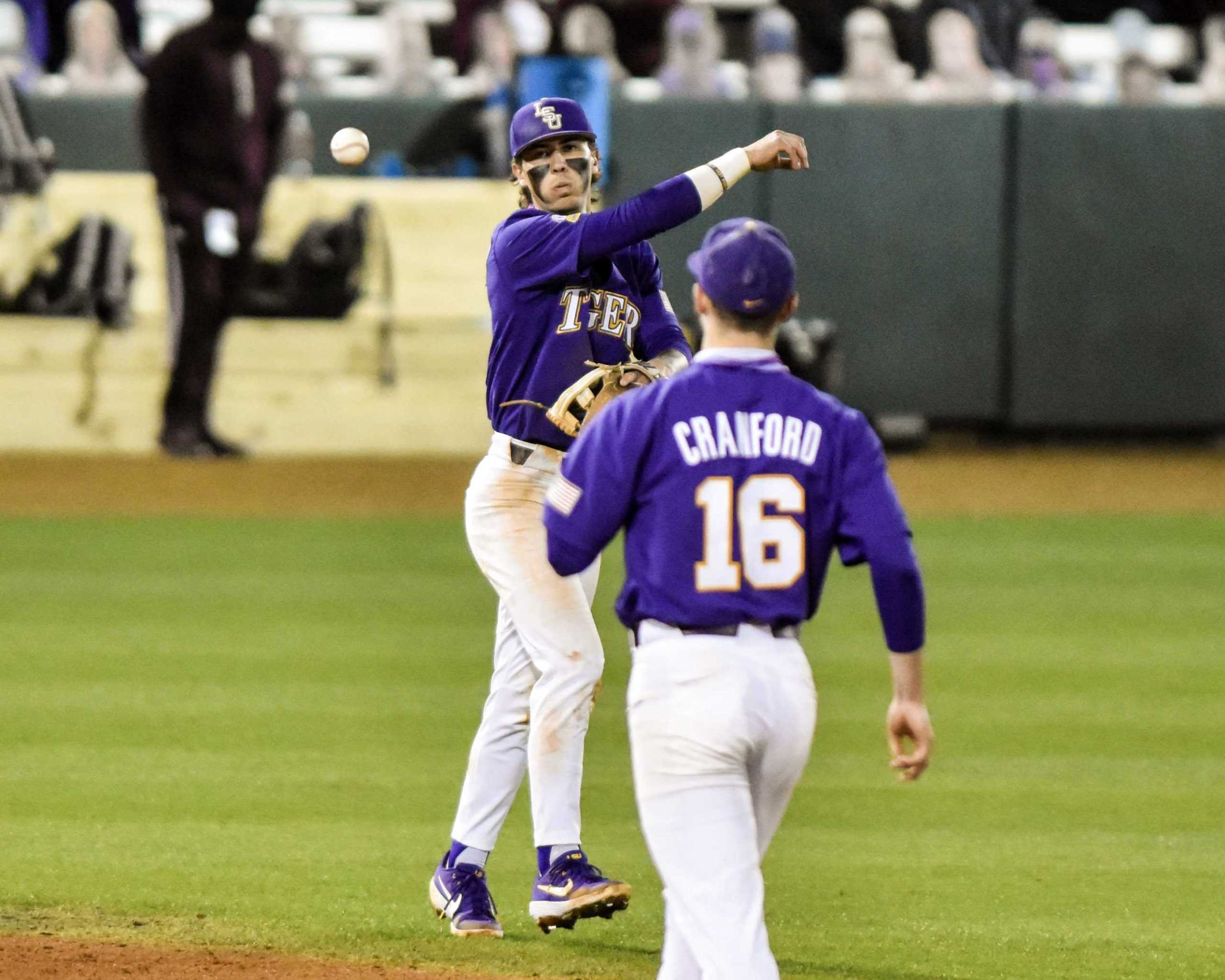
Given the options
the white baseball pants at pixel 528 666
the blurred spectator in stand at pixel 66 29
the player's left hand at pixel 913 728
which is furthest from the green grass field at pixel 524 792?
the blurred spectator in stand at pixel 66 29

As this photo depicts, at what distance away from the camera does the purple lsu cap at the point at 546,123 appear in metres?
4.83

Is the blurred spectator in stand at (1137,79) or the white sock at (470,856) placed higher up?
the blurred spectator in stand at (1137,79)

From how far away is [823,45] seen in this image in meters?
18.3

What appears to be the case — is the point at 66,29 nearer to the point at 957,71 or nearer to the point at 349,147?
the point at 957,71

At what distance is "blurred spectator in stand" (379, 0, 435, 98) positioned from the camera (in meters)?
16.3

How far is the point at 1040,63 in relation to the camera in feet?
56.5

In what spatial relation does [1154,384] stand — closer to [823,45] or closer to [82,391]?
[823,45]

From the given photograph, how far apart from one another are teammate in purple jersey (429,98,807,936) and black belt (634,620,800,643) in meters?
1.29

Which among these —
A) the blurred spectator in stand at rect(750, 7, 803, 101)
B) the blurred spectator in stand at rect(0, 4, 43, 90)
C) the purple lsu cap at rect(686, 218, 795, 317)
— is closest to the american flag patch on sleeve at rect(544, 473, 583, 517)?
the purple lsu cap at rect(686, 218, 795, 317)

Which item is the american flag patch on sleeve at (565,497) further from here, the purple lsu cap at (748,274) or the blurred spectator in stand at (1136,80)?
the blurred spectator in stand at (1136,80)

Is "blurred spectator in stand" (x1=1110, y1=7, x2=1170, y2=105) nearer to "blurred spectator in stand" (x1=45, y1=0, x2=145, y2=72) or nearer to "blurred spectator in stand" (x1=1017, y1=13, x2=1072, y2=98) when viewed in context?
"blurred spectator in stand" (x1=1017, y1=13, x2=1072, y2=98)

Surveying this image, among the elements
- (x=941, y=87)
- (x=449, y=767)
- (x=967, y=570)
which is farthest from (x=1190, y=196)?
(x=449, y=767)

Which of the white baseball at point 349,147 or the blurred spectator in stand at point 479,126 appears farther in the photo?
the blurred spectator in stand at point 479,126

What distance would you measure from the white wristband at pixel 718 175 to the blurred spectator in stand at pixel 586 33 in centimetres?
1203
